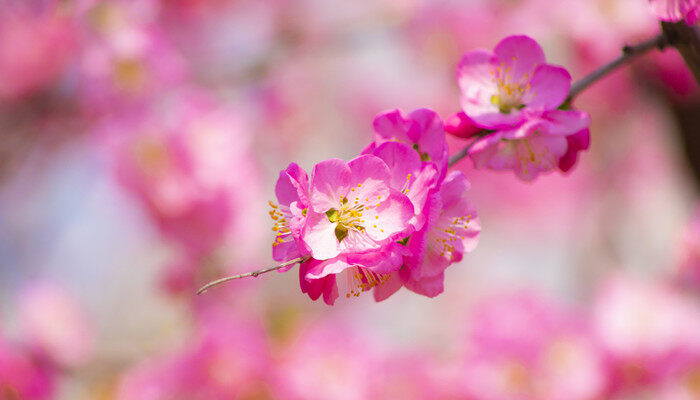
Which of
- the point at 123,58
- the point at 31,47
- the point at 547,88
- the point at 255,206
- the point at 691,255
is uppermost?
the point at 31,47

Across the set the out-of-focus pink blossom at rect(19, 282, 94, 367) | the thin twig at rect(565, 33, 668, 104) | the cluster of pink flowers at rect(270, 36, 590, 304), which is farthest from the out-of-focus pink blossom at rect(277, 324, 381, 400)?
the thin twig at rect(565, 33, 668, 104)

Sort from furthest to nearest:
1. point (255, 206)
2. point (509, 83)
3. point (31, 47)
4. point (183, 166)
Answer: point (255, 206) → point (31, 47) → point (183, 166) → point (509, 83)

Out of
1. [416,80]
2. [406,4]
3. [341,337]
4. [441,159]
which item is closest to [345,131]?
[416,80]

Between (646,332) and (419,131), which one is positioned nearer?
(419,131)

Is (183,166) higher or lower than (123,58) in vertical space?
lower

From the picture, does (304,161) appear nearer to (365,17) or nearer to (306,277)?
(365,17)

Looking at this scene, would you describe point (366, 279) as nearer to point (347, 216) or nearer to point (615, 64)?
point (347, 216)

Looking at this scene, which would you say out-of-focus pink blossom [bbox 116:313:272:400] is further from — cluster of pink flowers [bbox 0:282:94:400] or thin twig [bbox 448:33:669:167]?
thin twig [bbox 448:33:669:167]

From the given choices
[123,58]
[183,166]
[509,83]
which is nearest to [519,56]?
[509,83]
